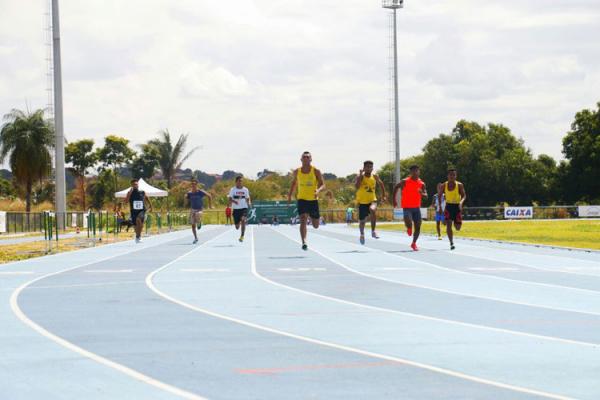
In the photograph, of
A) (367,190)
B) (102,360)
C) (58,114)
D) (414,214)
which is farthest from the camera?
(58,114)

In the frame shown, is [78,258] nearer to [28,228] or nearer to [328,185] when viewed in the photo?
[28,228]

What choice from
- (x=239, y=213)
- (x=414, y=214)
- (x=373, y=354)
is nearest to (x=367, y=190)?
(x=414, y=214)

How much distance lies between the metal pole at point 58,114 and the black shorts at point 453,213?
29.1m

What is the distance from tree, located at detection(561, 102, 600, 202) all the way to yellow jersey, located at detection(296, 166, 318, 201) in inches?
2656

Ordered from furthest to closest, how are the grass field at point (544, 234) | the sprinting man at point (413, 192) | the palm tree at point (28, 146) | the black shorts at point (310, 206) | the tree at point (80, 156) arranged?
the tree at point (80, 156)
the palm tree at point (28, 146)
the grass field at point (544, 234)
the sprinting man at point (413, 192)
the black shorts at point (310, 206)

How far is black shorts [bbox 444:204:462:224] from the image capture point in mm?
21797

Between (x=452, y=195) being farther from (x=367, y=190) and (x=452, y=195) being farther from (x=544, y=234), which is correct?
(x=544, y=234)

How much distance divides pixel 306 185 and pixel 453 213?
4400 mm

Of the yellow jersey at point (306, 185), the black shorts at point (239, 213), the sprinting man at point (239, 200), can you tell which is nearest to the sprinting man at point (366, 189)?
the yellow jersey at point (306, 185)

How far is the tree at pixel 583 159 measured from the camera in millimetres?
82375

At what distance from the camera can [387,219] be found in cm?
7744

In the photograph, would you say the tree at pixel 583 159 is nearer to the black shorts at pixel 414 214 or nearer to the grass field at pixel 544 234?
the grass field at pixel 544 234

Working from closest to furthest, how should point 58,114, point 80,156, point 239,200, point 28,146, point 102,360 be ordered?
point 102,360 → point 239,200 → point 58,114 → point 28,146 → point 80,156

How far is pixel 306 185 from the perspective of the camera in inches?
750
